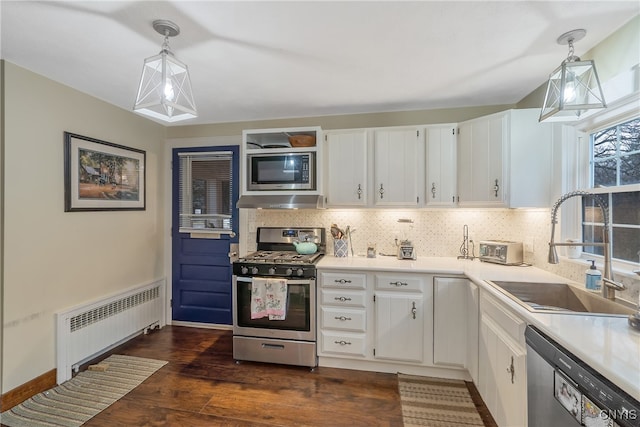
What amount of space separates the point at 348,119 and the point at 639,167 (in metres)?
2.26

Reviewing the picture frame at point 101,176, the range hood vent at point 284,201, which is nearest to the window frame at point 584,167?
the range hood vent at point 284,201

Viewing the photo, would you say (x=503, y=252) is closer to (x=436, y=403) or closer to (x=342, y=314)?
(x=436, y=403)

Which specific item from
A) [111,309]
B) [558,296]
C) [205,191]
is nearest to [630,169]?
[558,296]

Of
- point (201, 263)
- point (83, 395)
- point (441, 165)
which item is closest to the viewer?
point (83, 395)

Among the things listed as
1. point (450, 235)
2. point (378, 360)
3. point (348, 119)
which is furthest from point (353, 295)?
point (348, 119)

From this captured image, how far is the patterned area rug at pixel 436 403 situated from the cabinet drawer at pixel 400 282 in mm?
755

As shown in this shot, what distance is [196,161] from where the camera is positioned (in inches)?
138

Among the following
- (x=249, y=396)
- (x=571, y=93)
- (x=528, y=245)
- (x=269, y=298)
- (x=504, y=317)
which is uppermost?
(x=571, y=93)

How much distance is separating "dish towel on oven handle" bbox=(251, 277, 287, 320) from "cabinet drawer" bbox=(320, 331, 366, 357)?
17.2 inches

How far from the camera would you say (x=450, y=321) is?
2.36 m

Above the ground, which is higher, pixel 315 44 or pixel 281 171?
pixel 315 44

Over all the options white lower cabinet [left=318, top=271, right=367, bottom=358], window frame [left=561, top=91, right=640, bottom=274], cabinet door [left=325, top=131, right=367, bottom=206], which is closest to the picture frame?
cabinet door [left=325, top=131, right=367, bottom=206]

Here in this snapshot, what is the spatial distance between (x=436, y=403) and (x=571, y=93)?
84.1 inches

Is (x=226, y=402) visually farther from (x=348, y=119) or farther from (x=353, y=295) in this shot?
(x=348, y=119)
